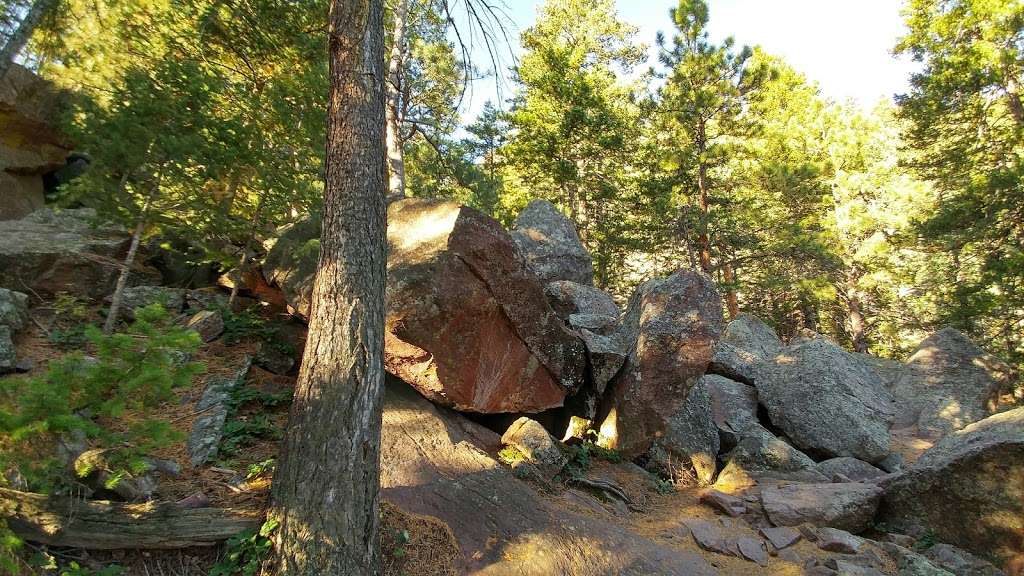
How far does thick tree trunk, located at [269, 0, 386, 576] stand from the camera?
3.89 m

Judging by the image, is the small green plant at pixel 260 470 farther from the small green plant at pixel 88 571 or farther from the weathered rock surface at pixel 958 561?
the weathered rock surface at pixel 958 561

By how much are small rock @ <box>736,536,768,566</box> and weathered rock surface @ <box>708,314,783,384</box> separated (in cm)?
487

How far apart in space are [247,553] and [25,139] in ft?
45.6

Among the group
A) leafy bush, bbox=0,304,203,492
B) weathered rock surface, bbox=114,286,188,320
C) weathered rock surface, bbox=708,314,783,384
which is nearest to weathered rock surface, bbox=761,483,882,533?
weathered rock surface, bbox=708,314,783,384

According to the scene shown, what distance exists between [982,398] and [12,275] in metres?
22.4

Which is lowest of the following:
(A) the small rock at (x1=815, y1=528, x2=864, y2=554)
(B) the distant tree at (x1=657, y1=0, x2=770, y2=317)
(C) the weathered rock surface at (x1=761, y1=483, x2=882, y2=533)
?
(A) the small rock at (x1=815, y1=528, x2=864, y2=554)

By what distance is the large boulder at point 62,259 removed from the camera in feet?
25.8

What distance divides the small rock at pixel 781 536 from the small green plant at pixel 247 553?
6.44 metres

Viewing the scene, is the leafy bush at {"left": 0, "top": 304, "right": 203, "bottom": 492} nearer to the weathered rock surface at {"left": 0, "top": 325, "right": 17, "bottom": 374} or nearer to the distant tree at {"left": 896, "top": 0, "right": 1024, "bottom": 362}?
the weathered rock surface at {"left": 0, "top": 325, "right": 17, "bottom": 374}

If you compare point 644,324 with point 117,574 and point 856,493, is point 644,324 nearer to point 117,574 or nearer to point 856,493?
point 856,493

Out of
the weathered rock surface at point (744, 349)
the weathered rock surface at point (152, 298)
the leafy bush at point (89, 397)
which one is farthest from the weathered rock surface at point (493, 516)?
the weathered rock surface at point (744, 349)

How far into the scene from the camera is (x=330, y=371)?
4.25m

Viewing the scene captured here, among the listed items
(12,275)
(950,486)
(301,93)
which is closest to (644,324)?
(950,486)

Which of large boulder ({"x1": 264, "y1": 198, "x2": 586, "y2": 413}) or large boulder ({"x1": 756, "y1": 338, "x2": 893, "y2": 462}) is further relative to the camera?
large boulder ({"x1": 756, "y1": 338, "x2": 893, "y2": 462})
